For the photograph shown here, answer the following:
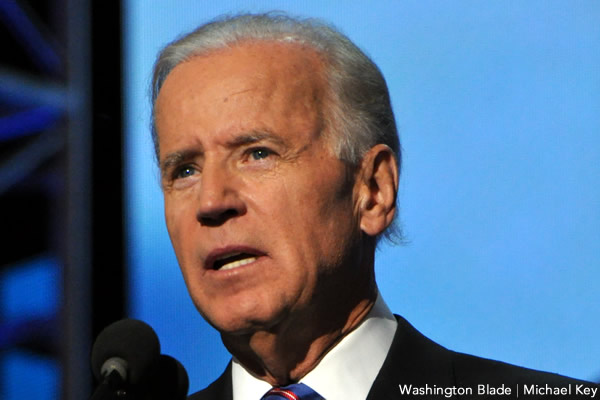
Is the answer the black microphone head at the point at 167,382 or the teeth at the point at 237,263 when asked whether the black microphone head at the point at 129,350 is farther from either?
the teeth at the point at 237,263

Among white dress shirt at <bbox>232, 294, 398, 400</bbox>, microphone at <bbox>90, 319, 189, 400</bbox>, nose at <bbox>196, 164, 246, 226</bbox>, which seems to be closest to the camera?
microphone at <bbox>90, 319, 189, 400</bbox>

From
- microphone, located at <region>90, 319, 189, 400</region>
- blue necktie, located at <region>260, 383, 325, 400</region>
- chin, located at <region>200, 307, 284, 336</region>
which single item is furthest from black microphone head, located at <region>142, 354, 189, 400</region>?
blue necktie, located at <region>260, 383, 325, 400</region>

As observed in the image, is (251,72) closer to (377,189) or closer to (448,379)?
(377,189)

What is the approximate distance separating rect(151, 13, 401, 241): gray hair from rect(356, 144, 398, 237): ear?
32mm

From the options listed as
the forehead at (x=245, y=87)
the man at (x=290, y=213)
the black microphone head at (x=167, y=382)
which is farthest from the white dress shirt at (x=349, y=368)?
the forehead at (x=245, y=87)

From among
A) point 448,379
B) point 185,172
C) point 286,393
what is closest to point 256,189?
point 185,172

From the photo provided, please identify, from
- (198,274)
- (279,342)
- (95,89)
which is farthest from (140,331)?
(95,89)

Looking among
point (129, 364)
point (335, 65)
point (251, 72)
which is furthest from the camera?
point (335, 65)

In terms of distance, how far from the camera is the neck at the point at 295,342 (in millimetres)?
1891

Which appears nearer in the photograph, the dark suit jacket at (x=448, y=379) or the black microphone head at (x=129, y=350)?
the black microphone head at (x=129, y=350)

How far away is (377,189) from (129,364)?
2.43ft

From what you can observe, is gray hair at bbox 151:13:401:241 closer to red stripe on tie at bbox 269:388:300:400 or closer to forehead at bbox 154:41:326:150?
forehead at bbox 154:41:326:150

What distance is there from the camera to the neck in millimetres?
1891

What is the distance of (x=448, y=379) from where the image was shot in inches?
78.0
